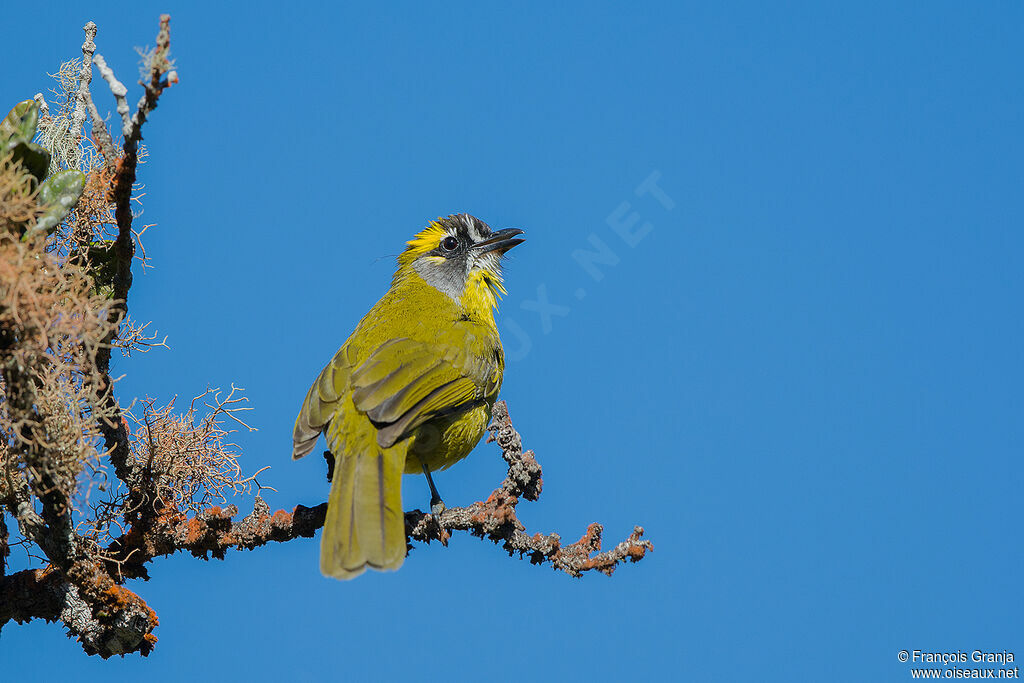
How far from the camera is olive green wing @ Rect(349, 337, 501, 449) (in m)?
4.62

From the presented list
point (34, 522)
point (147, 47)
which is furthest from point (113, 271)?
point (147, 47)

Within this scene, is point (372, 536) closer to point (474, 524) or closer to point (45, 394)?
point (474, 524)

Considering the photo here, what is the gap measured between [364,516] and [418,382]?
3.33 ft

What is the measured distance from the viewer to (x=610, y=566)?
3.69 metres

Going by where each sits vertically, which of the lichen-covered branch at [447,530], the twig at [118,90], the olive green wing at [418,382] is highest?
the olive green wing at [418,382]

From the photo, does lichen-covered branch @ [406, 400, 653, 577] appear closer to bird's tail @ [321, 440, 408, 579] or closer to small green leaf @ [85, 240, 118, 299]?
bird's tail @ [321, 440, 408, 579]

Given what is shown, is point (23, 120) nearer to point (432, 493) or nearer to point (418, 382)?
point (418, 382)

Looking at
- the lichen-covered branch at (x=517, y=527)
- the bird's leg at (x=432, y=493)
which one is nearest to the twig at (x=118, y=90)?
the lichen-covered branch at (x=517, y=527)

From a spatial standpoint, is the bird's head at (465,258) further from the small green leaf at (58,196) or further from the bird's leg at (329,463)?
the small green leaf at (58,196)

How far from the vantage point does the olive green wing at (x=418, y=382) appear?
182 inches

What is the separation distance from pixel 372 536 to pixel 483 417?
1495mm

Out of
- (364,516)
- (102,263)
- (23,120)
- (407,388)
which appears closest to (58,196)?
(23,120)

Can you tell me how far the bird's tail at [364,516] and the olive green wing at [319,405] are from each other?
0.20 meters

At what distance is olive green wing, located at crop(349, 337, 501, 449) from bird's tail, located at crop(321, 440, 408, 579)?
127 millimetres
